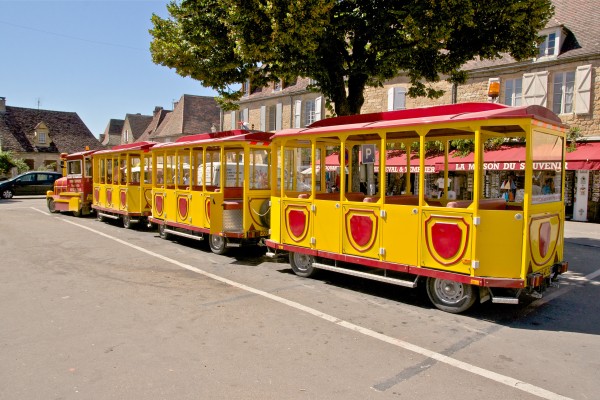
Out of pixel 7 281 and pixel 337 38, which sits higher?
A: pixel 337 38

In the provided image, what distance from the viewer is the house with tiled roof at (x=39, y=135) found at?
4525cm

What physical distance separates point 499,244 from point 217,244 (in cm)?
657

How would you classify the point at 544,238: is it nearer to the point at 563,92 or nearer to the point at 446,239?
the point at 446,239

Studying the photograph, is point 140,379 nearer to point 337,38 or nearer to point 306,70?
point 306,70

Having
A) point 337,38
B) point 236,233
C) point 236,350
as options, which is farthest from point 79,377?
point 337,38

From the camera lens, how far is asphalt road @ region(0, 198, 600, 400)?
4055 millimetres

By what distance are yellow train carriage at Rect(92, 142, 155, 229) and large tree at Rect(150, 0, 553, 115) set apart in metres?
3.82

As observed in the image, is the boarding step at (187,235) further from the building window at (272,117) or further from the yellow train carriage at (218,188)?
the building window at (272,117)

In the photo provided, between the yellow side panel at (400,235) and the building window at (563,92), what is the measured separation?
1629cm

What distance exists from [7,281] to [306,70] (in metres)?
7.26

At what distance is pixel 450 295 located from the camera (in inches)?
252

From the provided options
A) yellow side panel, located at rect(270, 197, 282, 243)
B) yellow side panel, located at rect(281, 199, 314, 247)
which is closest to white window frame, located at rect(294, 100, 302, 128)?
yellow side panel, located at rect(270, 197, 282, 243)

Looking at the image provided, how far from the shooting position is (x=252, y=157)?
10.3 m

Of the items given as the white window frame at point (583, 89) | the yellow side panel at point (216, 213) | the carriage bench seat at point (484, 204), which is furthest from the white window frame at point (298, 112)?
the carriage bench seat at point (484, 204)
